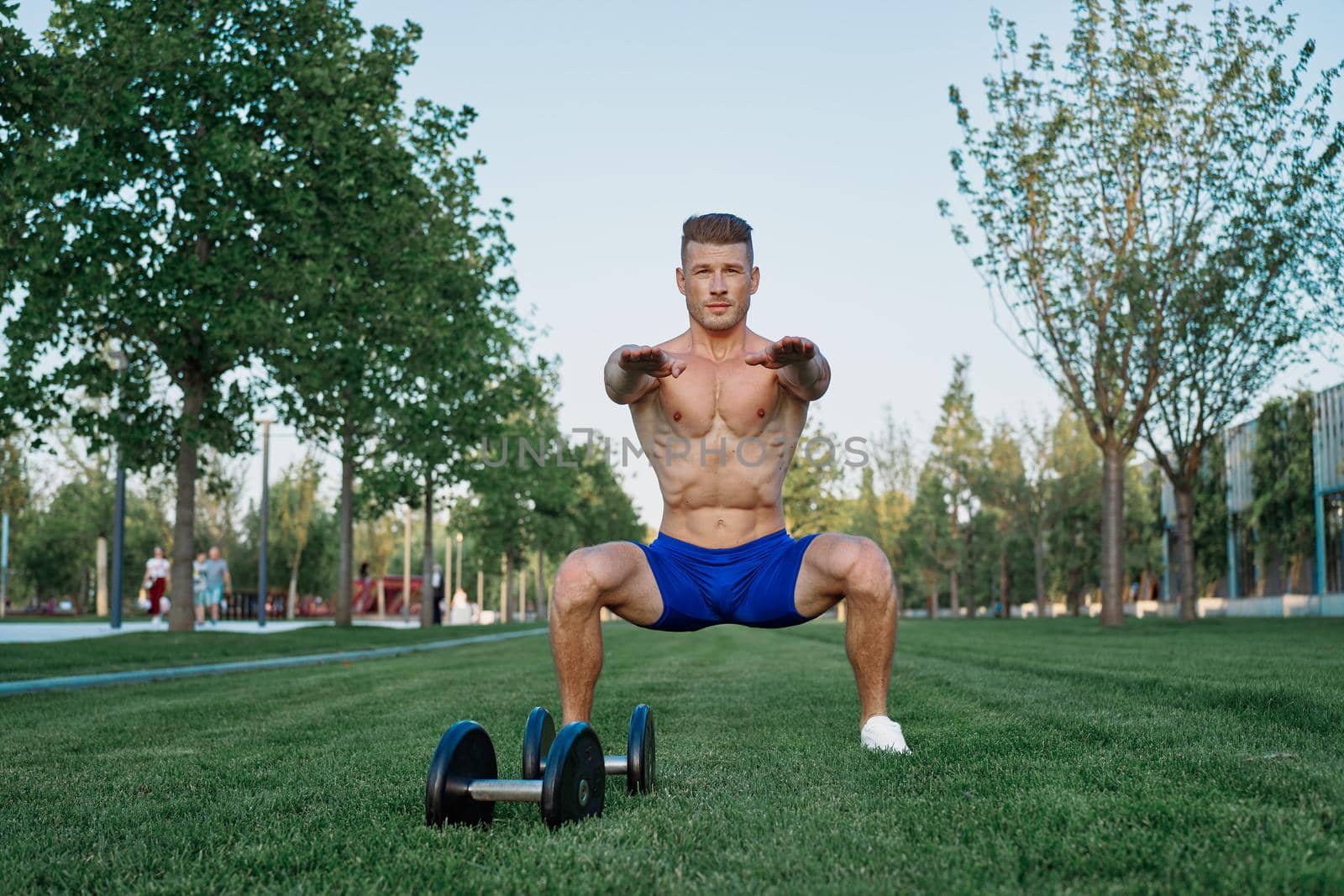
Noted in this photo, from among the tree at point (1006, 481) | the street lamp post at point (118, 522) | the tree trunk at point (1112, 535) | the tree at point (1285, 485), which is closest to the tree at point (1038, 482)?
the tree at point (1006, 481)

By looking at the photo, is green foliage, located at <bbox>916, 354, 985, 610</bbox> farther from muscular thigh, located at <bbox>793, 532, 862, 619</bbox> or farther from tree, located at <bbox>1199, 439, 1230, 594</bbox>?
muscular thigh, located at <bbox>793, 532, 862, 619</bbox>

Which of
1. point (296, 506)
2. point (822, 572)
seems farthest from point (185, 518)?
point (296, 506)

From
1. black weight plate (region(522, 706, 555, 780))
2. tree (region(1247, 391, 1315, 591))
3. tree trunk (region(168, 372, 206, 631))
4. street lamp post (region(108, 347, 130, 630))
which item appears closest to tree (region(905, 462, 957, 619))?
tree (region(1247, 391, 1315, 591))

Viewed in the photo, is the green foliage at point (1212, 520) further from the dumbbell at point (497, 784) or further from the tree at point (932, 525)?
the dumbbell at point (497, 784)

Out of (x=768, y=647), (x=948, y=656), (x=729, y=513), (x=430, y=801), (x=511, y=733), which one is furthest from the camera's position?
(x=768, y=647)

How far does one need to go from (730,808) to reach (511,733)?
232 centimetres

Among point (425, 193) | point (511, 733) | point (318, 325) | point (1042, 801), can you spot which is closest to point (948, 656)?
point (511, 733)

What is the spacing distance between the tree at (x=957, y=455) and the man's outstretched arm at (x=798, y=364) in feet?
155

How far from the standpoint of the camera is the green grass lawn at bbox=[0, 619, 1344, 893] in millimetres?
2477

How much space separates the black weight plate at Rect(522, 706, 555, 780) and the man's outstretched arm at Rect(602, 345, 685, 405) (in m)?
A: 1.33

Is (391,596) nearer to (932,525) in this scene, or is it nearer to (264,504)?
(932,525)

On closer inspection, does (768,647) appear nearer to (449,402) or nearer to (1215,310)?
(449,402)

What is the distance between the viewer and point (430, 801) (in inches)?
120

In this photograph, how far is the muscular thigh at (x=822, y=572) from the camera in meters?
4.36
